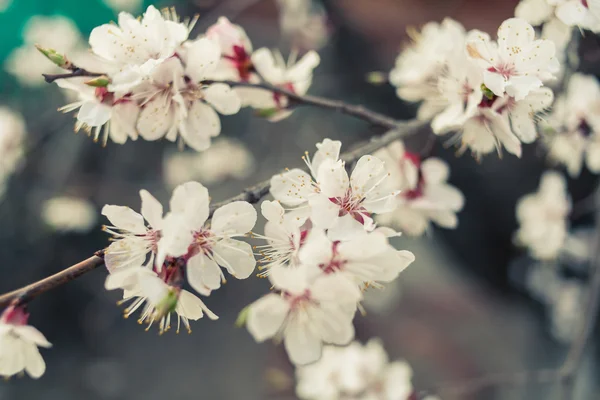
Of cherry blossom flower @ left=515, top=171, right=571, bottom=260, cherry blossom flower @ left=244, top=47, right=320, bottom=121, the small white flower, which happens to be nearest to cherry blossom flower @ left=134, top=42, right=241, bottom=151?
cherry blossom flower @ left=244, top=47, right=320, bottom=121

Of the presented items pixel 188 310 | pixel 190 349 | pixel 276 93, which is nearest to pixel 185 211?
pixel 188 310

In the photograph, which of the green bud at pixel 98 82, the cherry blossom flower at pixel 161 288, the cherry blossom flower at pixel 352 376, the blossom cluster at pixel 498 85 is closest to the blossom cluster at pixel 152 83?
the green bud at pixel 98 82

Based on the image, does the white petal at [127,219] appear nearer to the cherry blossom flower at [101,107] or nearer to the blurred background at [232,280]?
the cherry blossom flower at [101,107]

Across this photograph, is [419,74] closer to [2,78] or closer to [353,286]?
[353,286]

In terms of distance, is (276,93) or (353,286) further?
(276,93)

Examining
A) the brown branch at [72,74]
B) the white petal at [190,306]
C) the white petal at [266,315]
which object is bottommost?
the white petal at [190,306]

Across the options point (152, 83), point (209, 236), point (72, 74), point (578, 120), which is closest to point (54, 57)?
point (72, 74)
